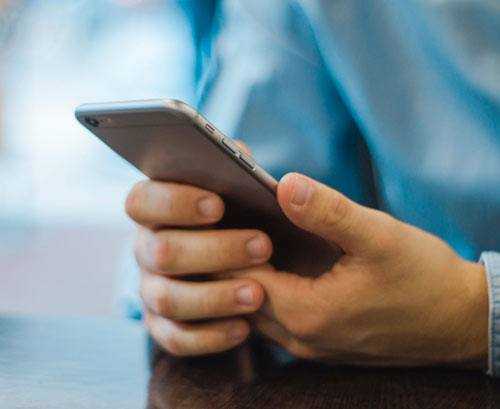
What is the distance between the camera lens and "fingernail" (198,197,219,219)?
428 mm

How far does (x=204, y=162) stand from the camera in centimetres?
39

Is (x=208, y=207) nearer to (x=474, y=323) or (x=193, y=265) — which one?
(x=193, y=265)

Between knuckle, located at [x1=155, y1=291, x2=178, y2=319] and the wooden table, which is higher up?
knuckle, located at [x1=155, y1=291, x2=178, y2=319]

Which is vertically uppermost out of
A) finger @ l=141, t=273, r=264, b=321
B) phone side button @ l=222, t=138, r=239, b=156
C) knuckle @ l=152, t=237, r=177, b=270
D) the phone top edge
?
the phone top edge

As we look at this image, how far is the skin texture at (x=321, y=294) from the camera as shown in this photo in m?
0.41

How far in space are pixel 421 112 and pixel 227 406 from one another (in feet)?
1.05

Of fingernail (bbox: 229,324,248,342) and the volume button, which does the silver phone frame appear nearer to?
the volume button

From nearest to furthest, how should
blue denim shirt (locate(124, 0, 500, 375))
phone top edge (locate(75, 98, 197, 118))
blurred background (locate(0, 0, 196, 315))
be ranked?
phone top edge (locate(75, 98, 197, 118)) < blue denim shirt (locate(124, 0, 500, 375)) < blurred background (locate(0, 0, 196, 315))

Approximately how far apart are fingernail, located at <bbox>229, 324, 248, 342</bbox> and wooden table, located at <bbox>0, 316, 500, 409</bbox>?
1cm

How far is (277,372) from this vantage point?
1.40ft

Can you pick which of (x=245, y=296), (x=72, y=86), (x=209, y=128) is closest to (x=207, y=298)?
(x=245, y=296)

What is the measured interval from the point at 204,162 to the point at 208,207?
49mm

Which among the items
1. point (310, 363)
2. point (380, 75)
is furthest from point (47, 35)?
point (310, 363)

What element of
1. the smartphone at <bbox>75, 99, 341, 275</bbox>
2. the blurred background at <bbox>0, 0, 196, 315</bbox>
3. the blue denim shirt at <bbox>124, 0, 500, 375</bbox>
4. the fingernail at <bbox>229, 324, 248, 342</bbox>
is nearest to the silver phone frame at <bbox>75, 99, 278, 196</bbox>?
the smartphone at <bbox>75, 99, 341, 275</bbox>
